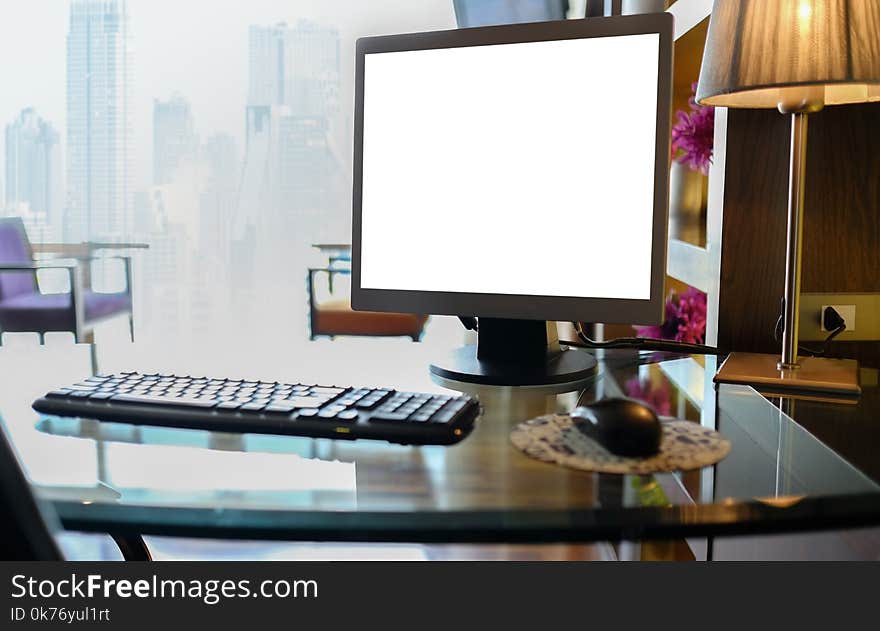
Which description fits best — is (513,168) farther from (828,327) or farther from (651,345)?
(828,327)

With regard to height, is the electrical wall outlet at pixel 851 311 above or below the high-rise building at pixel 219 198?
below

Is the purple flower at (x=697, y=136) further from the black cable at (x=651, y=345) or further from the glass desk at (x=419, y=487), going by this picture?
the glass desk at (x=419, y=487)

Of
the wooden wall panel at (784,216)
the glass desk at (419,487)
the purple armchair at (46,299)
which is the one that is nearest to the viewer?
the glass desk at (419,487)

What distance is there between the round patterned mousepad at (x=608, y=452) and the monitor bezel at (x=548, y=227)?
217 millimetres

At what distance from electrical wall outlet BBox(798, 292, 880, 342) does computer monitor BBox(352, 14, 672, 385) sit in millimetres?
329

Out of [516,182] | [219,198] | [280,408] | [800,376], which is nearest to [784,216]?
[800,376]

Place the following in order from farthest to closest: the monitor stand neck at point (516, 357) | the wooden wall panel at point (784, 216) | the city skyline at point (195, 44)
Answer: the city skyline at point (195, 44) < the wooden wall panel at point (784, 216) < the monitor stand neck at point (516, 357)

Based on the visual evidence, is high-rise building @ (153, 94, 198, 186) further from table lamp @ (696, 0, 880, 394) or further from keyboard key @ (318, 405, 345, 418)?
keyboard key @ (318, 405, 345, 418)

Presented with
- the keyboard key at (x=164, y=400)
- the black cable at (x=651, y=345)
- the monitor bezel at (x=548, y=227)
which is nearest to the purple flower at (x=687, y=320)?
the black cable at (x=651, y=345)

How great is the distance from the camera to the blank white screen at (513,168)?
90 centimetres

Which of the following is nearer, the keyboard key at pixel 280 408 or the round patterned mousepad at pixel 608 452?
the round patterned mousepad at pixel 608 452

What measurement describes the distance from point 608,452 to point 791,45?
1.60 feet

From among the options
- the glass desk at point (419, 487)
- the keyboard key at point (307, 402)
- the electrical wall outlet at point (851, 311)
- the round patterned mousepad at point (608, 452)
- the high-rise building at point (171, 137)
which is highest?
the high-rise building at point (171, 137)
